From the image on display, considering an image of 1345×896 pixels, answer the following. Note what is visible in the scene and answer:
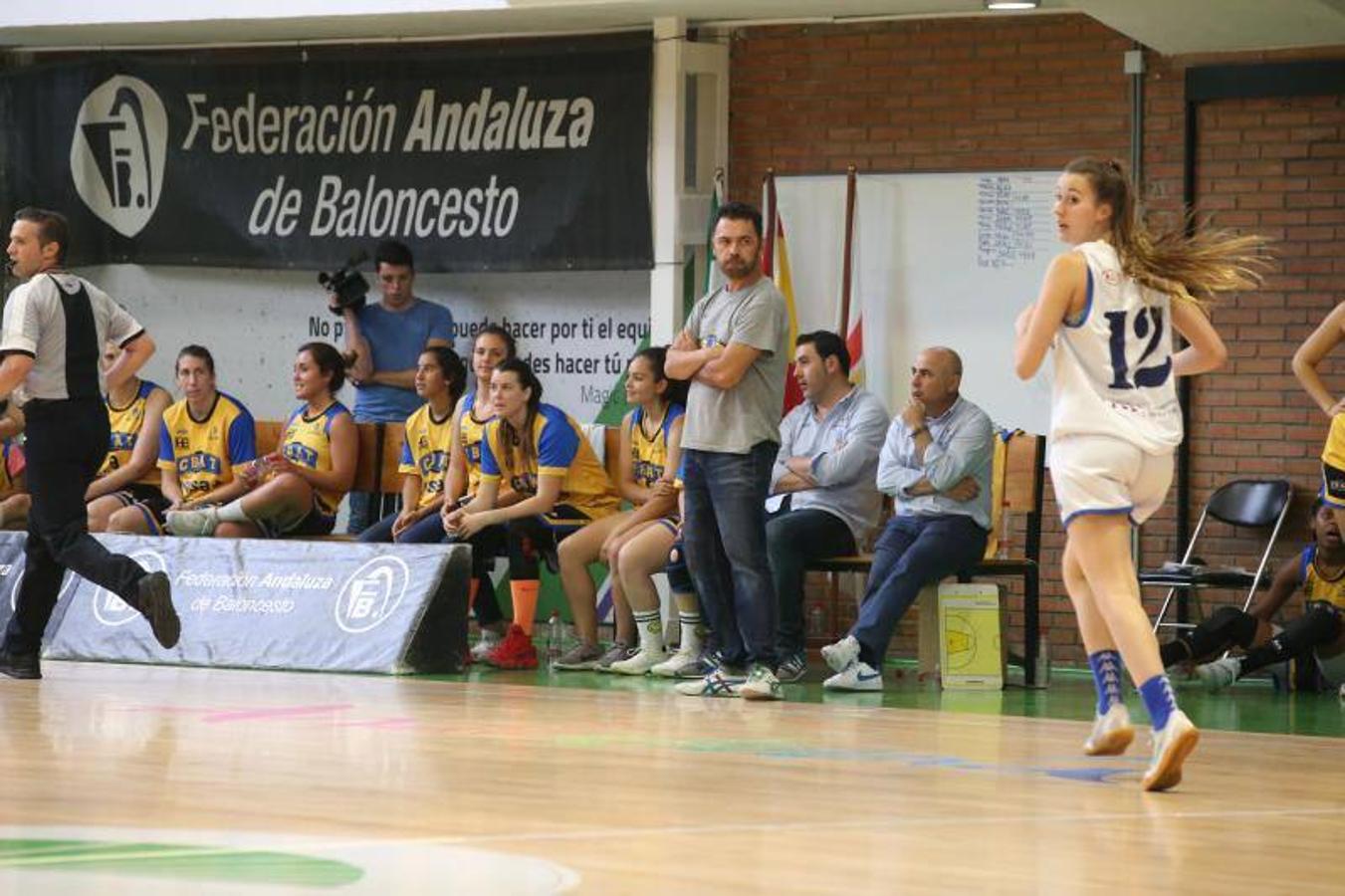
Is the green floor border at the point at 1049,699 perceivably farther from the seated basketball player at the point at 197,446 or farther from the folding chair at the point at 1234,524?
the seated basketball player at the point at 197,446

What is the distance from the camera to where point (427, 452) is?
11359mm

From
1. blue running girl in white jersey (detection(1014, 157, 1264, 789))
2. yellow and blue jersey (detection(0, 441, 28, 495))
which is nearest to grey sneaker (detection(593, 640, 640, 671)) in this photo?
yellow and blue jersey (detection(0, 441, 28, 495))

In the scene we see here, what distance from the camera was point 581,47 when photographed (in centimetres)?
1254

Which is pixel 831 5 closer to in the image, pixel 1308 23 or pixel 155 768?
pixel 1308 23

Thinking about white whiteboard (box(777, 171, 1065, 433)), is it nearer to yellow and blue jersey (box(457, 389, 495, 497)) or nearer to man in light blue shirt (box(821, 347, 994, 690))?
man in light blue shirt (box(821, 347, 994, 690))

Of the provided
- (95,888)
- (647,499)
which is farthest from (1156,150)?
(95,888)

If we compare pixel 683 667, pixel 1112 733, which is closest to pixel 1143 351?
pixel 1112 733

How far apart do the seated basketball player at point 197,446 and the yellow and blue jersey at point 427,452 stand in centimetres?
85

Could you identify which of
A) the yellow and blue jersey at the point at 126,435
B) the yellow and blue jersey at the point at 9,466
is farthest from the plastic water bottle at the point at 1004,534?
the yellow and blue jersey at the point at 9,466

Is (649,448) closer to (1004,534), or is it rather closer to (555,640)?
(555,640)

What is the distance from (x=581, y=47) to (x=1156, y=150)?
3270 mm

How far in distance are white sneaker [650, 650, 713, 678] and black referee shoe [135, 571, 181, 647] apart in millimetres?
2257

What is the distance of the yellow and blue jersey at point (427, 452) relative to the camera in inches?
445

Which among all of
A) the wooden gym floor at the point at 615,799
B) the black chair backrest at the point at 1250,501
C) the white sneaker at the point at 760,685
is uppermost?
the black chair backrest at the point at 1250,501
